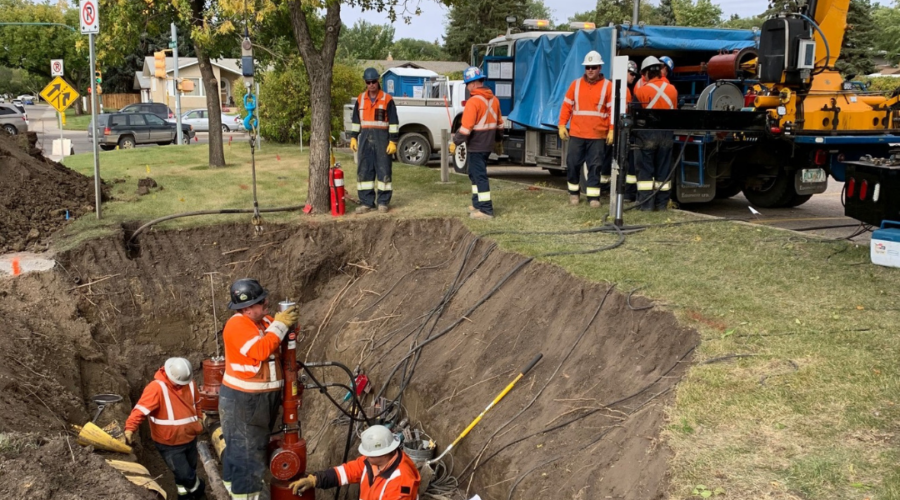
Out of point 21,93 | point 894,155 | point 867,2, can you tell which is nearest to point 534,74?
point 894,155

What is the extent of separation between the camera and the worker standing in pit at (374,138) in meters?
10.9

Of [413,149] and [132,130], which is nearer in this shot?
[413,149]

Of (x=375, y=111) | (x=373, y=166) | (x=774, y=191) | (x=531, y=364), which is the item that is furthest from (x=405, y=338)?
(x=774, y=191)

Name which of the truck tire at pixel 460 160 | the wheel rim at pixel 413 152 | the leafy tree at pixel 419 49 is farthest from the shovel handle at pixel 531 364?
the leafy tree at pixel 419 49

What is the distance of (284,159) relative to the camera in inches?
748

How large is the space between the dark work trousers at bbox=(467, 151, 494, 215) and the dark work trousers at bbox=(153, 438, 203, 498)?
506 cm

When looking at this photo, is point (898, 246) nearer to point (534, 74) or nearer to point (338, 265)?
point (338, 265)

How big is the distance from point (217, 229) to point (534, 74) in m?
7.14

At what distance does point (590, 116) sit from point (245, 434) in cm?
666

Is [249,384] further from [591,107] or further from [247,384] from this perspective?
[591,107]

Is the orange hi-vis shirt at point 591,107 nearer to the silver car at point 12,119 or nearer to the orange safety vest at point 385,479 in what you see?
the orange safety vest at point 385,479

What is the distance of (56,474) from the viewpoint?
15.8ft

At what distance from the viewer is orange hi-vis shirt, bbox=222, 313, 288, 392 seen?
5.84 m

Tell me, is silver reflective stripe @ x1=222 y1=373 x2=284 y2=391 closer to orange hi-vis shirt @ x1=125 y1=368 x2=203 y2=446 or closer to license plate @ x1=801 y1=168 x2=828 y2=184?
orange hi-vis shirt @ x1=125 y1=368 x2=203 y2=446
